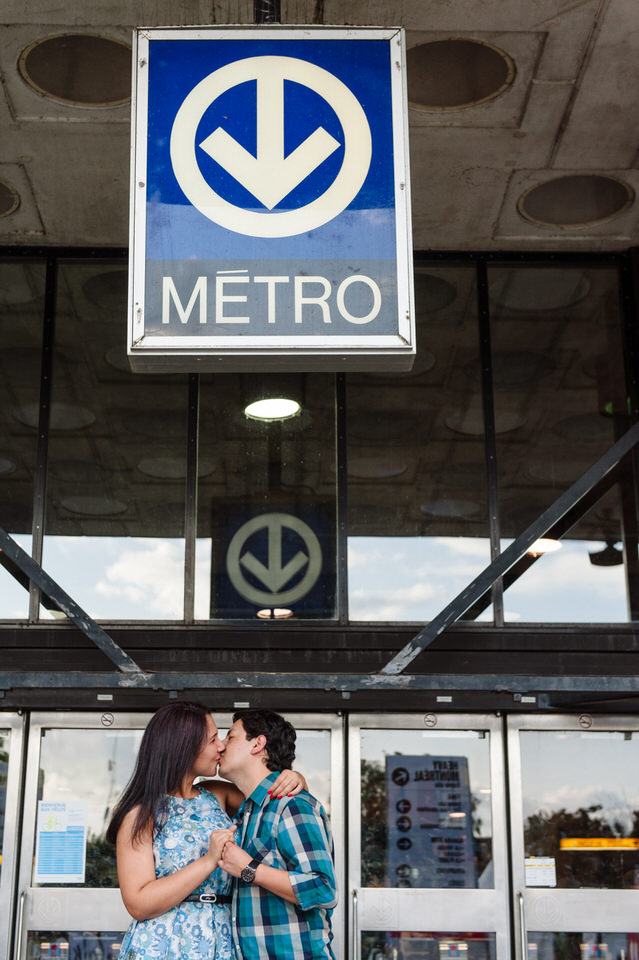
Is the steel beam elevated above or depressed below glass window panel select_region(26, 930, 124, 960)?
above

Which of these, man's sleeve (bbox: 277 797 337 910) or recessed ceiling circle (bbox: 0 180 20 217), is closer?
man's sleeve (bbox: 277 797 337 910)

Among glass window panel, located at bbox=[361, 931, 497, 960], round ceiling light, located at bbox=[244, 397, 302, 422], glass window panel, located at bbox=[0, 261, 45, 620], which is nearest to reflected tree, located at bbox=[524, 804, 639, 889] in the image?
glass window panel, located at bbox=[361, 931, 497, 960]

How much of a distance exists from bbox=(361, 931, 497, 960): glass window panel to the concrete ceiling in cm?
412

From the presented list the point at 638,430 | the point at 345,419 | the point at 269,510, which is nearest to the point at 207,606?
the point at 269,510

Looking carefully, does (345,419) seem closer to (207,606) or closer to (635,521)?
(207,606)

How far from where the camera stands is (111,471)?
6.33 metres

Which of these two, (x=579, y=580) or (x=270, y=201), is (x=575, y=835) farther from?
(x=270, y=201)

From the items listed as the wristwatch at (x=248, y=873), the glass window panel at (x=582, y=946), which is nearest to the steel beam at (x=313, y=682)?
the wristwatch at (x=248, y=873)

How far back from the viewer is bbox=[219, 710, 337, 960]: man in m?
2.99

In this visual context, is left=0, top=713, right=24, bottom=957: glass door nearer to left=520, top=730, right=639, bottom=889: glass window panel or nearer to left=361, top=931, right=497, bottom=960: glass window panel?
left=361, top=931, right=497, bottom=960: glass window panel

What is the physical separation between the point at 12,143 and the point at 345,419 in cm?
245

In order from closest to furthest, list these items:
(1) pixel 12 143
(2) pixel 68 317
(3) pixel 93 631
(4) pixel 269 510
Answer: (3) pixel 93 631
(1) pixel 12 143
(4) pixel 269 510
(2) pixel 68 317

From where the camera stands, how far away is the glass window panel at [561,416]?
6.23m

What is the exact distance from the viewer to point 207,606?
6098 mm
